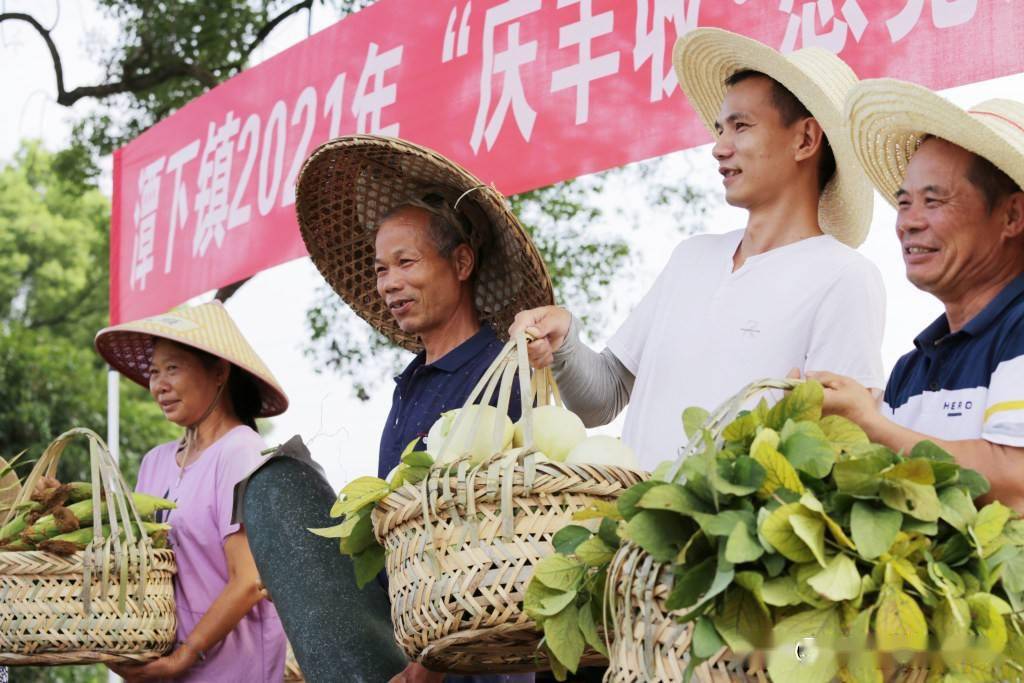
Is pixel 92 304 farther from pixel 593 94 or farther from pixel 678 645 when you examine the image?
pixel 678 645

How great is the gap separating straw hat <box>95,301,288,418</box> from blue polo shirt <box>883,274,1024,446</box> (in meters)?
1.96

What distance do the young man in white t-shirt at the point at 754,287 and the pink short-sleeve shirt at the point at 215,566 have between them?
3.69 feet

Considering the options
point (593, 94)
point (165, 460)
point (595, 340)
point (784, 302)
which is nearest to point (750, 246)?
point (784, 302)

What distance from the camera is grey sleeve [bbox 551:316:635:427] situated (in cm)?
229

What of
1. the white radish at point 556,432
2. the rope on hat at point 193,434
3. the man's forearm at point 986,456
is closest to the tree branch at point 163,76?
the rope on hat at point 193,434

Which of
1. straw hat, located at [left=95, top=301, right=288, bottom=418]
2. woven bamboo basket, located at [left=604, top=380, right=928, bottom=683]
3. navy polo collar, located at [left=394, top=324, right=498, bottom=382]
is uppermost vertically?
straw hat, located at [left=95, top=301, right=288, bottom=418]

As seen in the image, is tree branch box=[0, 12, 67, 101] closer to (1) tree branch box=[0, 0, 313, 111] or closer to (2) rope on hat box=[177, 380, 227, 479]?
(1) tree branch box=[0, 0, 313, 111]

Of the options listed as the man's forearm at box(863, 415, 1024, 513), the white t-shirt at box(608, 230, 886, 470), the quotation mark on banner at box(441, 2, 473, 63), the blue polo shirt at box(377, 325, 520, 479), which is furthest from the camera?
the quotation mark on banner at box(441, 2, 473, 63)

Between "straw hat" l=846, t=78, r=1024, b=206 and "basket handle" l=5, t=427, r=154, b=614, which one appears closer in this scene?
"straw hat" l=846, t=78, r=1024, b=206

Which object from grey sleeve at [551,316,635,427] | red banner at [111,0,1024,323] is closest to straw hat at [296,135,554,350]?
grey sleeve at [551,316,635,427]

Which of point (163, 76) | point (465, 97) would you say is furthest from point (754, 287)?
point (163, 76)

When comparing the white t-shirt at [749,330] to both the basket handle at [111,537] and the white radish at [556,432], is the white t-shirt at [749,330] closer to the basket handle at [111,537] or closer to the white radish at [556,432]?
the white radish at [556,432]

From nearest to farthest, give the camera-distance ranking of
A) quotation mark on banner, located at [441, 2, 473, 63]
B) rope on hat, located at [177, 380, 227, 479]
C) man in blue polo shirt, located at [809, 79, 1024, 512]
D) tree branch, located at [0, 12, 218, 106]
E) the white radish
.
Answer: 1. man in blue polo shirt, located at [809, 79, 1024, 512]
2. the white radish
3. rope on hat, located at [177, 380, 227, 479]
4. quotation mark on banner, located at [441, 2, 473, 63]
5. tree branch, located at [0, 12, 218, 106]

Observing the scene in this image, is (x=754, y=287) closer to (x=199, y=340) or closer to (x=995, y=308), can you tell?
(x=995, y=308)
